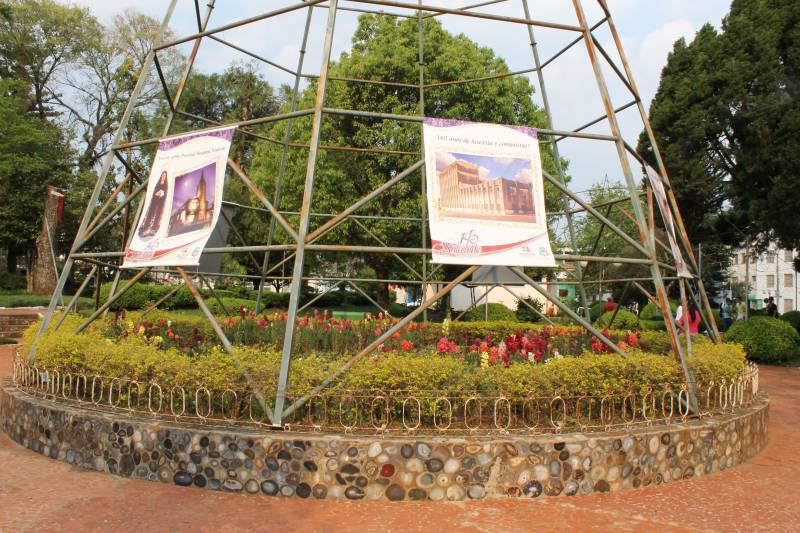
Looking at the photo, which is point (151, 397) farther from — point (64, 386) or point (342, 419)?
point (342, 419)

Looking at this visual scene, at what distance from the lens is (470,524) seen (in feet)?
16.4

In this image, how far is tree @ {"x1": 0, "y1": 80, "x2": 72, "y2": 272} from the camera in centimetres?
3206

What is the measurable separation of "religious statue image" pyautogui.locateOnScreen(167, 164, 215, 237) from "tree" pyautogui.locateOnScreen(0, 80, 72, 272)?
2856 centimetres

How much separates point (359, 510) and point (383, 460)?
453mm

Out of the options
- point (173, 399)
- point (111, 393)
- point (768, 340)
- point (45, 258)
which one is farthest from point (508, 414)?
point (45, 258)

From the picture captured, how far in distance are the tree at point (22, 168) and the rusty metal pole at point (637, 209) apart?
3118 centimetres

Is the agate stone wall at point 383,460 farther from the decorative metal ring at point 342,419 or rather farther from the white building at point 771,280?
the white building at point 771,280

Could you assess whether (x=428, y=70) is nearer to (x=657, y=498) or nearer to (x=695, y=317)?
(x=695, y=317)

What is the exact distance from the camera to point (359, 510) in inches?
208

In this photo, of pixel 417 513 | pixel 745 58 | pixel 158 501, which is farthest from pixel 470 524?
pixel 745 58

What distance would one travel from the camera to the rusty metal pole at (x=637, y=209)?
22.9ft

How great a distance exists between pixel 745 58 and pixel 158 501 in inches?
894

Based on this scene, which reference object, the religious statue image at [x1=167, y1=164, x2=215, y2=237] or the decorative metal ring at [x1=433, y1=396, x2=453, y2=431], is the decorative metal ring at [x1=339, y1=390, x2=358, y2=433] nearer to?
the decorative metal ring at [x1=433, y1=396, x2=453, y2=431]

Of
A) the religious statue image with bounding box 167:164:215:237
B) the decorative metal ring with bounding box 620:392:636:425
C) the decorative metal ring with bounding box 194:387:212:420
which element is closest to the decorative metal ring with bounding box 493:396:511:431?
the decorative metal ring with bounding box 620:392:636:425
